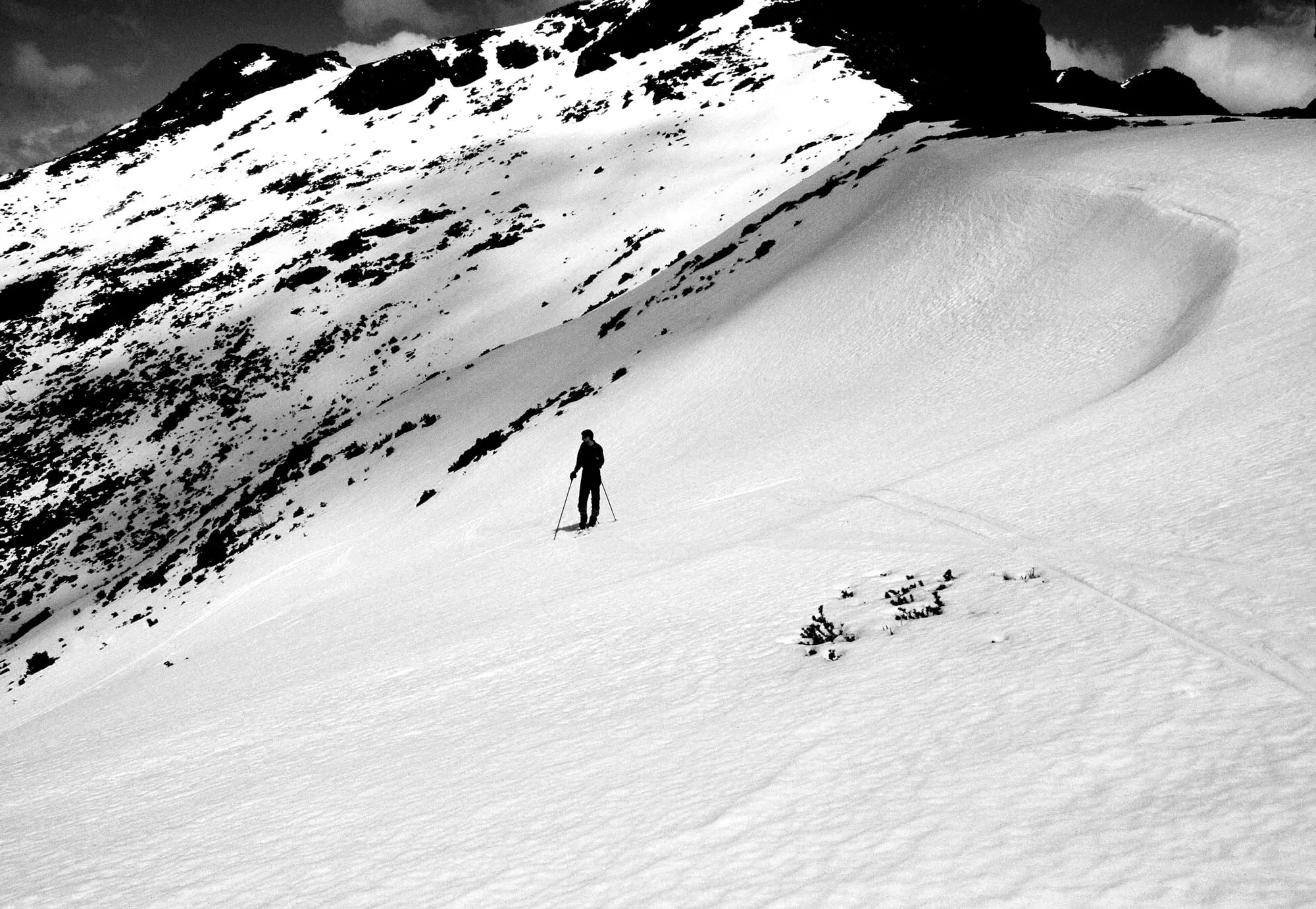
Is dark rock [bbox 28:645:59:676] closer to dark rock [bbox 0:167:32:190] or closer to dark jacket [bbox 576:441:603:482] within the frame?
dark jacket [bbox 576:441:603:482]

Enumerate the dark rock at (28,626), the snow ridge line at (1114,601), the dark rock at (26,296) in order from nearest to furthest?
the snow ridge line at (1114,601), the dark rock at (28,626), the dark rock at (26,296)

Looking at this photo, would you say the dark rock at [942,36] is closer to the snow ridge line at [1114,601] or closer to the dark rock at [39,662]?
the dark rock at [39,662]

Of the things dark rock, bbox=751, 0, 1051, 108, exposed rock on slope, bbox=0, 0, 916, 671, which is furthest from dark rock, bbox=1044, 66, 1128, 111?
exposed rock on slope, bbox=0, 0, 916, 671

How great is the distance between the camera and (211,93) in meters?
153

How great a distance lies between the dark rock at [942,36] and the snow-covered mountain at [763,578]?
65.7 meters

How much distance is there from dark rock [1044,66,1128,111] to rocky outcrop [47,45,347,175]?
460 feet

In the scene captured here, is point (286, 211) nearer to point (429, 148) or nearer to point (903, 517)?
point (429, 148)

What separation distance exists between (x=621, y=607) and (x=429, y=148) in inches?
4411

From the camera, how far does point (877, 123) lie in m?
66.3

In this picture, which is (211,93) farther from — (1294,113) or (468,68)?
(1294,113)

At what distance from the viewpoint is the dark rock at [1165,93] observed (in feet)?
250

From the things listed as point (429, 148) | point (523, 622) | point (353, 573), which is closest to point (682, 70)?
point (429, 148)

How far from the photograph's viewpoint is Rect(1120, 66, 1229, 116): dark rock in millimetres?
76312

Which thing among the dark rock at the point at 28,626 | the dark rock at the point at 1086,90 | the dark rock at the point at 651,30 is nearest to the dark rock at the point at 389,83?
the dark rock at the point at 651,30
